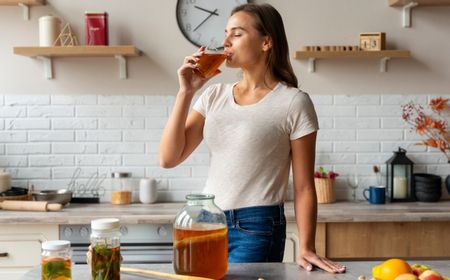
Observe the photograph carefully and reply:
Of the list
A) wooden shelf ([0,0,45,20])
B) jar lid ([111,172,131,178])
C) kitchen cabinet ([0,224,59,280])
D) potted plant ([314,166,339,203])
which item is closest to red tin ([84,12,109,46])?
wooden shelf ([0,0,45,20])

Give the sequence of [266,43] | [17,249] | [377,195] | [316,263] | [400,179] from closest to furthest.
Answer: [316,263]
[266,43]
[17,249]
[377,195]
[400,179]

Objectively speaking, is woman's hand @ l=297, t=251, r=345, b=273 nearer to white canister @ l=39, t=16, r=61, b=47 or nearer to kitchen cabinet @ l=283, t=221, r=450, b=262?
kitchen cabinet @ l=283, t=221, r=450, b=262

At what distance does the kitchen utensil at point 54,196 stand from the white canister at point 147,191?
44cm

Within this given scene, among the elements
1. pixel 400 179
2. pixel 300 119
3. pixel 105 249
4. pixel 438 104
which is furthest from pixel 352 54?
pixel 105 249

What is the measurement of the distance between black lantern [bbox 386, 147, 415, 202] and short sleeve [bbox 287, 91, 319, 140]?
72.5 inches

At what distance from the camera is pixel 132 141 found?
3.83 m

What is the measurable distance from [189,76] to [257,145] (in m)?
0.35

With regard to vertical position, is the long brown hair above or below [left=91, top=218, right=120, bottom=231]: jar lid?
above

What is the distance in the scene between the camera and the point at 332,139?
12.7 ft

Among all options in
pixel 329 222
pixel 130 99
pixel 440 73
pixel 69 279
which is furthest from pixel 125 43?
pixel 69 279

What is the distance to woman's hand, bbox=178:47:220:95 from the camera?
6.12 ft

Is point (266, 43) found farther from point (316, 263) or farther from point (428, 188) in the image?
point (428, 188)

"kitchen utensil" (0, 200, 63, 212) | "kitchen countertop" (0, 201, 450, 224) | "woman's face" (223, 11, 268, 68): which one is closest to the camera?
"woman's face" (223, 11, 268, 68)

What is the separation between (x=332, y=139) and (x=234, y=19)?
6.29ft
